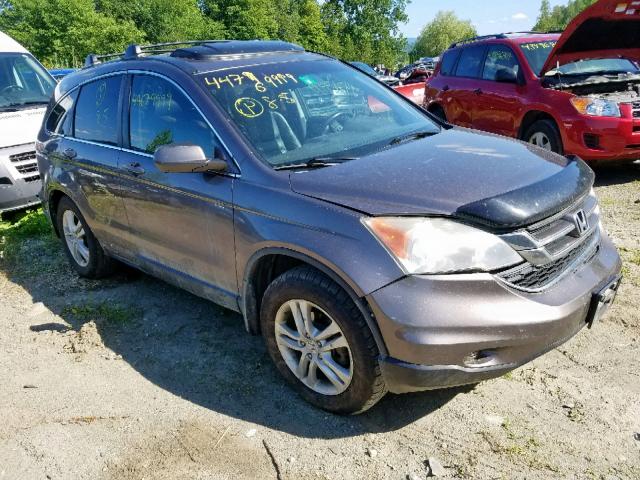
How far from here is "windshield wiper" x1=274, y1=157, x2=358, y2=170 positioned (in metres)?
2.98

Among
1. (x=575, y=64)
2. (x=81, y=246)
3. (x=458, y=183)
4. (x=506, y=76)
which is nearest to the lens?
(x=458, y=183)

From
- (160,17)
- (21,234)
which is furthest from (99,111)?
(160,17)

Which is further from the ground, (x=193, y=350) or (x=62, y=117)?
(x=62, y=117)

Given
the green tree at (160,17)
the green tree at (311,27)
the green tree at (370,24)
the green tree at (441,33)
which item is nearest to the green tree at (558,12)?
the green tree at (441,33)

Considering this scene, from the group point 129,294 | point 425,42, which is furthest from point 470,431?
point 425,42

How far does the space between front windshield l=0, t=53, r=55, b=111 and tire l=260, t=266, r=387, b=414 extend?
5.90m

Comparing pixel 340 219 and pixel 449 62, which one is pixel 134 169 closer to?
pixel 340 219

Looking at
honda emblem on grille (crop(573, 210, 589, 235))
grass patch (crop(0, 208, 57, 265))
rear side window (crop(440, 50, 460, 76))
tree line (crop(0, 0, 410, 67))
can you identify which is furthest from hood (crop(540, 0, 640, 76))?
tree line (crop(0, 0, 410, 67))

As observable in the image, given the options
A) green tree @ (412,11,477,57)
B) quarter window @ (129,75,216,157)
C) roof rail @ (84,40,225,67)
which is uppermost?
roof rail @ (84,40,225,67)

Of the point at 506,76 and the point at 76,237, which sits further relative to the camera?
the point at 506,76

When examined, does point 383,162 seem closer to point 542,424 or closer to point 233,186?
point 233,186

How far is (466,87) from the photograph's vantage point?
8359 mm

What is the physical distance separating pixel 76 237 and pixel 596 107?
564cm

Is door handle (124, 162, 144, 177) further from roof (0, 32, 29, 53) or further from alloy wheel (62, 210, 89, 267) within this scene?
roof (0, 32, 29, 53)
